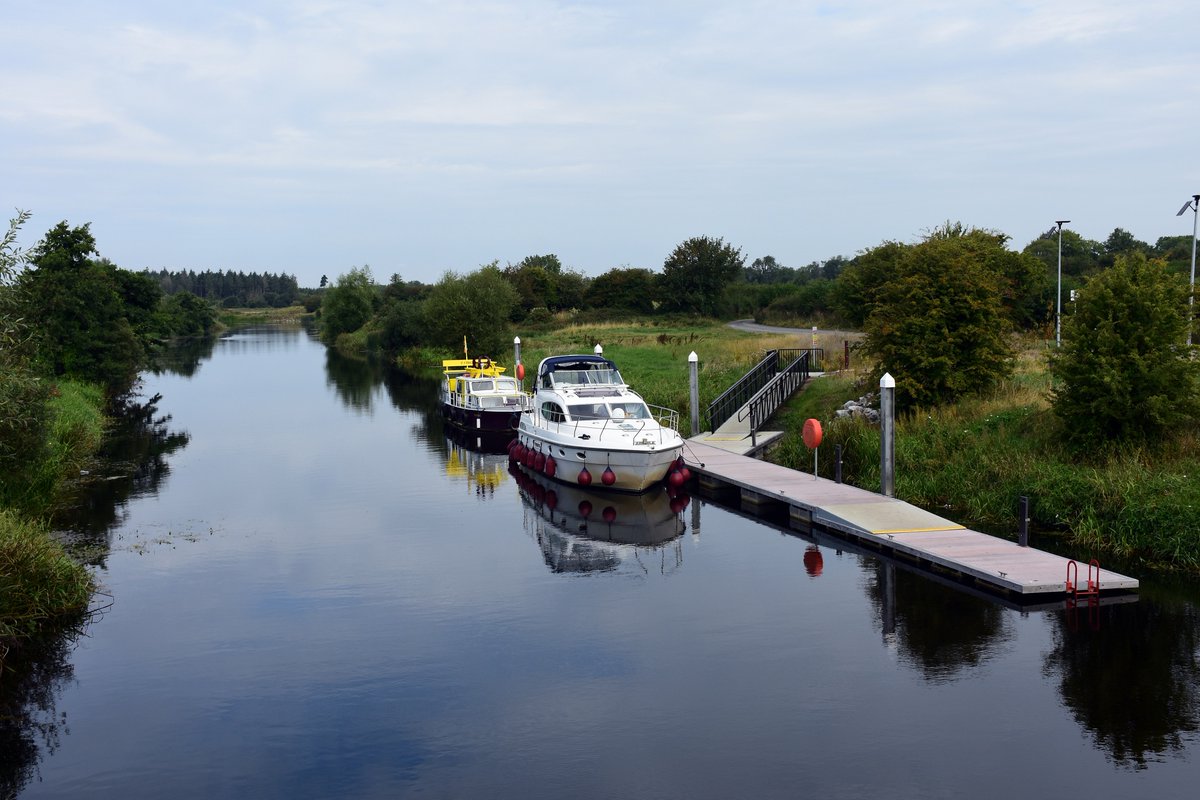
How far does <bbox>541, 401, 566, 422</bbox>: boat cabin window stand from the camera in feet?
94.8

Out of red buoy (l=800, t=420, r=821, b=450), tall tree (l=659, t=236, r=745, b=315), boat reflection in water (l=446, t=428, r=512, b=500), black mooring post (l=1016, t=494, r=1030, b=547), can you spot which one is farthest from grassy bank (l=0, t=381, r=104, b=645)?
tall tree (l=659, t=236, r=745, b=315)

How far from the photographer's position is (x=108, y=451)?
119ft

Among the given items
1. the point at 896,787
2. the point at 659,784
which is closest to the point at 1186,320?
the point at 896,787

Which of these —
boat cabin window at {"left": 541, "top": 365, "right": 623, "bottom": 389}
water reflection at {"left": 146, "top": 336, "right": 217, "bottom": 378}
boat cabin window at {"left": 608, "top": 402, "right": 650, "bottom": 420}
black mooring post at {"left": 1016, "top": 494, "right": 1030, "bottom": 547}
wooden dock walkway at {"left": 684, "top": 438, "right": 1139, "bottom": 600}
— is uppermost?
boat cabin window at {"left": 541, "top": 365, "right": 623, "bottom": 389}

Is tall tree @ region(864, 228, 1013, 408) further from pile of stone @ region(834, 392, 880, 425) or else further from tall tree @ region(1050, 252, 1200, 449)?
tall tree @ region(1050, 252, 1200, 449)

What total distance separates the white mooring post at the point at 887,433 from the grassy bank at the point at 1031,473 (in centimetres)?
100

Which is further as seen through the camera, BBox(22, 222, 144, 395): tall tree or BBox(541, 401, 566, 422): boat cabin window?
BBox(22, 222, 144, 395): tall tree

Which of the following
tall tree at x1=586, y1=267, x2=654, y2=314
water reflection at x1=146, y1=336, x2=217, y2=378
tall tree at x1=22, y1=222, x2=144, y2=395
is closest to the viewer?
tall tree at x1=22, y1=222, x2=144, y2=395

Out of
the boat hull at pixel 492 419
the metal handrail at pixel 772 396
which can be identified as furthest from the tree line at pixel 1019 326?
the boat hull at pixel 492 419

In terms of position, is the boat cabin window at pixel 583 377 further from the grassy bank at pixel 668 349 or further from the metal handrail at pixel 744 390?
the grassy bank at pixel 668 349

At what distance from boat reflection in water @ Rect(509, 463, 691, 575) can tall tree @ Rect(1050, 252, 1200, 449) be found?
28.5ft

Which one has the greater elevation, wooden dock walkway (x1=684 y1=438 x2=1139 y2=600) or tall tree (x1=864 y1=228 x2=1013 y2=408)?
tall tree (x1=864 y1=228 x2=1013 y2=408)

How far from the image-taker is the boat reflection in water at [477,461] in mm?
30984

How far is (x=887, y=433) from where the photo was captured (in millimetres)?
22875
